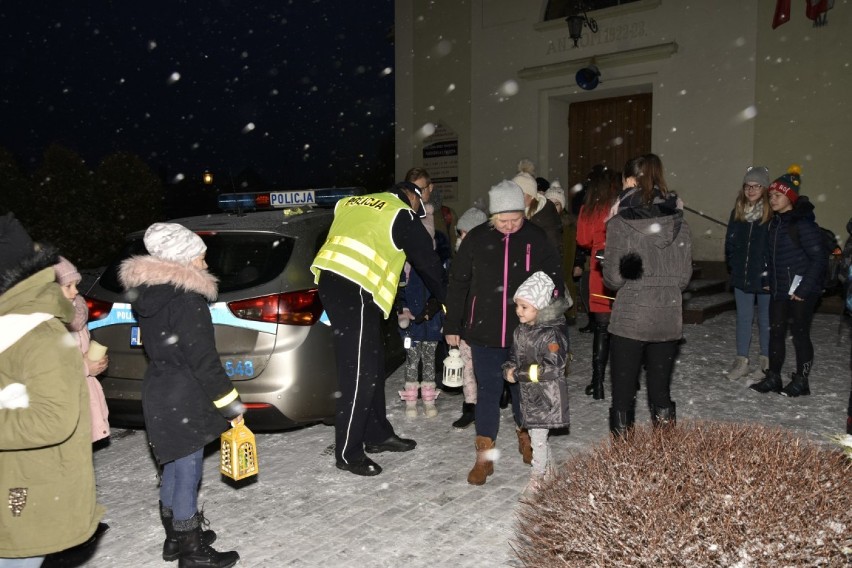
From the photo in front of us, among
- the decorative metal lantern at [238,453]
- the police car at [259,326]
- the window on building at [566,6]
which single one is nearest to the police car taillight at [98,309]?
the police car at [259,326]

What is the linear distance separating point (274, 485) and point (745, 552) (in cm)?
304

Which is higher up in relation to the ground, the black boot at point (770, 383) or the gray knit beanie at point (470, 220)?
the gray knit beanie at point (470, 220)

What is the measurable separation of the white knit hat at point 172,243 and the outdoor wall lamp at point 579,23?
11.4 meters

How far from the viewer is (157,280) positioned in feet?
10.9

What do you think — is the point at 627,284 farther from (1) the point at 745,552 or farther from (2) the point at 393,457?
(1) the point at 745,552

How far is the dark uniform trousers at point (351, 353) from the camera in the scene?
4.67m

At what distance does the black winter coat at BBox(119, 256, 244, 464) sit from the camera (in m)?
3.33

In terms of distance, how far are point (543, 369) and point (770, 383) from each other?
11.1 feet

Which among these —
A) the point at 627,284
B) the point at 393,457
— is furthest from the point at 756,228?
the point at 393,457

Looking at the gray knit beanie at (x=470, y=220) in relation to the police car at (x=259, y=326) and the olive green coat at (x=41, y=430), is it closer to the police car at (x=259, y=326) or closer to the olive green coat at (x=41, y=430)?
the police car at (x=259, y=326)

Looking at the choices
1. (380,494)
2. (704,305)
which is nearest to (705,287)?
(704,305)

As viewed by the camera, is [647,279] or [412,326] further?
[412,326]

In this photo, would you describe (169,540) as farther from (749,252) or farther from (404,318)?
(749,252)

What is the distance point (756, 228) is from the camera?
21.3 ft
